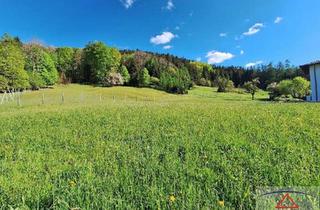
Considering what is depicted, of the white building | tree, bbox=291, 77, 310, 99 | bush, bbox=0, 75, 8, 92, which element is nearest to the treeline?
bush, bbox=0, 75, 8, 92

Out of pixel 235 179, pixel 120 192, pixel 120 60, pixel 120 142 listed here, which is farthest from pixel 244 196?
pixel 120 60

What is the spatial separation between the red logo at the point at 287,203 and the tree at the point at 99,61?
89110 millimetres

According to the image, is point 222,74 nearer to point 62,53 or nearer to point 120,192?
point 62,53

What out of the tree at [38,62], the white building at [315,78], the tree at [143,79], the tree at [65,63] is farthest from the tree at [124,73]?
the white building at [315,78]

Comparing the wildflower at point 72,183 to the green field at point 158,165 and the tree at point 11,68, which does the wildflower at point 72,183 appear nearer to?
the green field at point 158,165

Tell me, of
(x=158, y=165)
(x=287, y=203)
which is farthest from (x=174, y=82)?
(x=287, y=203)

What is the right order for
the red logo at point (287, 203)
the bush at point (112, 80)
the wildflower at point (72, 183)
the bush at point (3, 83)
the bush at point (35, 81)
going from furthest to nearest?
the bush at point (112, 80)
the bush at point (35, 81)
the bush at point (3, 83)
the wildflower at point (72, 183)
the red logo at point (287, 203)

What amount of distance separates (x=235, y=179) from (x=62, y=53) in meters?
102

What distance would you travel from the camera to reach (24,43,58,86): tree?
256 feet

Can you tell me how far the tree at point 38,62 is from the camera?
78125mm

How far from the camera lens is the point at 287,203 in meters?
3.77

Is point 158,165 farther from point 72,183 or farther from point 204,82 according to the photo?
point 204,82

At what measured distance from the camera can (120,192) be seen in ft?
15.3

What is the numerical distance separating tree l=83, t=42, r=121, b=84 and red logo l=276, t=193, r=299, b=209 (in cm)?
8911
